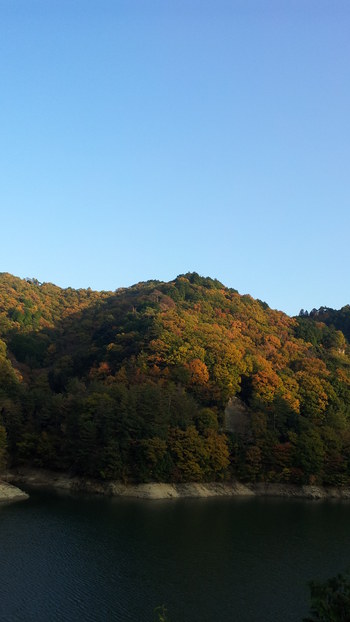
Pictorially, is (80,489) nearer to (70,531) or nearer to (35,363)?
(70,531)

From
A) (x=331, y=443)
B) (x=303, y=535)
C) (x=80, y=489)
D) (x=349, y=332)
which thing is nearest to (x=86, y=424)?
(x=80, y=489)

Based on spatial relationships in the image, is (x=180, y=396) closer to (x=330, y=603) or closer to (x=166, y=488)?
(x=166, y=488)

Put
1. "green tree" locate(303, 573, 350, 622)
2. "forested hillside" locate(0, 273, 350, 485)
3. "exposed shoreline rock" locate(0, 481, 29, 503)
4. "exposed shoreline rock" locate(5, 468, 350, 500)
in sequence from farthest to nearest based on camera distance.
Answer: "forested hillside" locate(0, 273, 350, 485) < "exposed shoreline rock" locate(5, 468, 350, 500) < "exposed shoreline rock" locate(0, 481, 29, 503) < "green tree" locate(303, 573, 350, 622)

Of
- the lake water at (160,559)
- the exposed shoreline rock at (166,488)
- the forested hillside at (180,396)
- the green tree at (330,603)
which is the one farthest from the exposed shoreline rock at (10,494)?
the green tree at (330,603)

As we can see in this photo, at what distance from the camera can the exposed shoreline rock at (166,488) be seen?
5247 centimetres

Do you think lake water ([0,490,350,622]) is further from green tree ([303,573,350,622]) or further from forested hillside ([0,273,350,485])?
green tree ([303,573,350,622])

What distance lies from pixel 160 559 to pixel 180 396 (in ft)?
98.1

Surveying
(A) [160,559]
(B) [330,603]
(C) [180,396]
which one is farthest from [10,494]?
(B) [330,603]

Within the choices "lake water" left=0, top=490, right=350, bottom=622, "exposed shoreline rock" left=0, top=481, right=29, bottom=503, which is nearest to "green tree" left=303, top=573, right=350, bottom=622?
"lake water" left=0, top=490, right=350, bottom=622

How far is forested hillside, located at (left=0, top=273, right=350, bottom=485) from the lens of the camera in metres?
55.4

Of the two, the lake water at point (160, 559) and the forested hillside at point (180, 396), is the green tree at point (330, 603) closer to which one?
the lake water at point (160, 559)

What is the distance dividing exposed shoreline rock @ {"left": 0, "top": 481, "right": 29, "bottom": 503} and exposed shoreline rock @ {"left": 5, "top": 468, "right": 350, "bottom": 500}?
638cm

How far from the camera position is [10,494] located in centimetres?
4759

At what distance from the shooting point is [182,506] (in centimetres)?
4894
